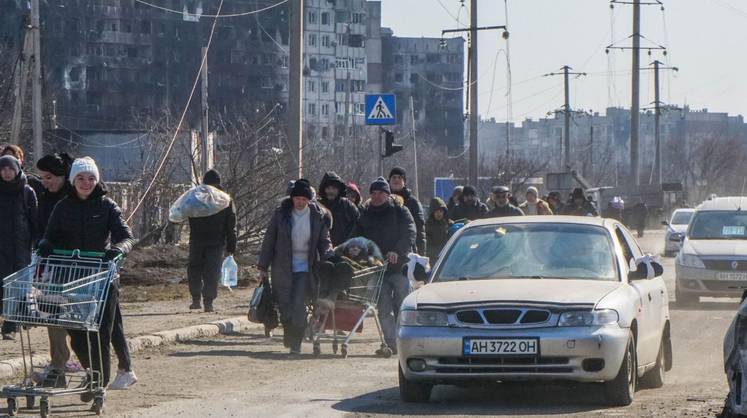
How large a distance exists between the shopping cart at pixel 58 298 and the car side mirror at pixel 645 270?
3947 millimetres

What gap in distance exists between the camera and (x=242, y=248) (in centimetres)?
2875

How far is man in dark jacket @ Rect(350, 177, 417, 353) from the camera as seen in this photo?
14898mm

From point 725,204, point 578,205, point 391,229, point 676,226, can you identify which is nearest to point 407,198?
point 391,229

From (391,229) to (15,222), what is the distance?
146 inches

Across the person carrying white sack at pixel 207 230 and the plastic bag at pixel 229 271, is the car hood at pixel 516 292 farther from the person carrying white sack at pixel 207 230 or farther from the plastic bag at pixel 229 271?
the plastic bag at pixel 229 271

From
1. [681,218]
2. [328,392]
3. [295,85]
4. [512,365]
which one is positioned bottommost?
[681,218]

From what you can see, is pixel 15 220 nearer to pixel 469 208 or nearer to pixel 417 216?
pixel 417 216

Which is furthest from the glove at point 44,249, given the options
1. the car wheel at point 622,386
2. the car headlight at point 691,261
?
the car headlight at point 691,261

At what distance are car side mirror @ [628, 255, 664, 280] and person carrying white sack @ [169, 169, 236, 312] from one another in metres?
8.18

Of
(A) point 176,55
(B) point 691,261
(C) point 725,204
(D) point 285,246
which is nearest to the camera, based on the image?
(D) point 285,246

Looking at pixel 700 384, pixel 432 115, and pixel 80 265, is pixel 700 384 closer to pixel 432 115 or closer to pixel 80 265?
pixel 80 265

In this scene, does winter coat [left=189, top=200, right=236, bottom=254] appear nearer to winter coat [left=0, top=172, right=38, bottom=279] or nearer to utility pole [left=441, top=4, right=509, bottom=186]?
winter coat [left=0, top=172, right=38, bottom=279]

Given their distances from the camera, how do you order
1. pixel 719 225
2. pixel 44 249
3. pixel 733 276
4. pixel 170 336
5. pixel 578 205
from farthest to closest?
pixel 719 225 → pixel 578 205 → pixel 733 276 → pixel 170 336 → pixel 44 249

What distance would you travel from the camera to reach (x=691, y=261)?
23.4m
